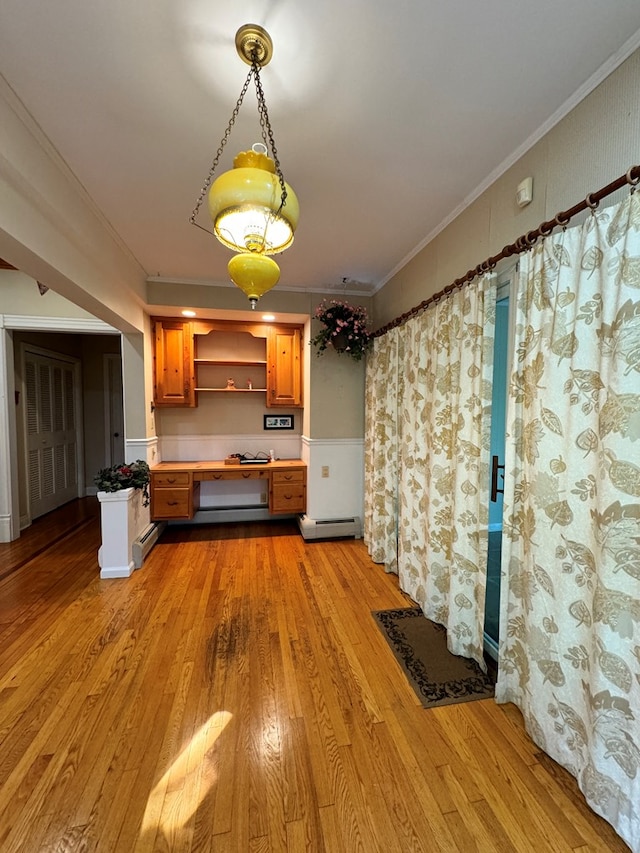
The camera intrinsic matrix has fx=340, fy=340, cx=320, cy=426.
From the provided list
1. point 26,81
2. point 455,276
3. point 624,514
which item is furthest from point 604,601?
point 26,81

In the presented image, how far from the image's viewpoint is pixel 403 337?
276 cm

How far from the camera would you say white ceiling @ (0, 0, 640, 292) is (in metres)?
1.09

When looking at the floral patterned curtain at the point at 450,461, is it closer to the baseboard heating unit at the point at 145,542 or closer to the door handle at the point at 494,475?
the door handle at the point at 494,475

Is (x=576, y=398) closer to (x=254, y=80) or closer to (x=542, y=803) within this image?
(x=542, y=803)

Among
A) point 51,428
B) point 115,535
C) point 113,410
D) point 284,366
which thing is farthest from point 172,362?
point 113,410

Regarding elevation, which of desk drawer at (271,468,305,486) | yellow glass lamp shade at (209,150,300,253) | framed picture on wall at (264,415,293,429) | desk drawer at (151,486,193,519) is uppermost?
yellow glass lamp shade at (209,150,300,253)

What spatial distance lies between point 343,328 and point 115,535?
2.76m

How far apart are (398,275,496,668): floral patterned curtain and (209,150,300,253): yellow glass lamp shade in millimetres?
1152

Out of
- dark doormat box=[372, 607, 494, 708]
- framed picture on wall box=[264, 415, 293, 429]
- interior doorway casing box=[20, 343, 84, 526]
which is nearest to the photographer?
dark doormat box=[372, 607, 494, 708]

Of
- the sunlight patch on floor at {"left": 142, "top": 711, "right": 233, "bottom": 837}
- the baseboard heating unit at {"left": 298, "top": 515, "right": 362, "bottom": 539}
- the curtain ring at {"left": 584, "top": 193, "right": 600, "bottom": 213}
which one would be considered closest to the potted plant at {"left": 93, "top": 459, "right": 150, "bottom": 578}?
the baseboard heating unit at {"left": 298, "top": 515, "right": 362, "bottom": 539}

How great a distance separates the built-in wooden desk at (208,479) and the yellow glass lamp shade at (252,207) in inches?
109

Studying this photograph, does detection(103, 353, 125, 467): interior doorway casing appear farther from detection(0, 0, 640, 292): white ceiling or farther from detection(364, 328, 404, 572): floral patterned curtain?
detection(364, 328, 404, 572): floral patterned curtain

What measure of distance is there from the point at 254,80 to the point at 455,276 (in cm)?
149

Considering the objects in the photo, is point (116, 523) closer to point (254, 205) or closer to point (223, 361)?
point (223, 361)
